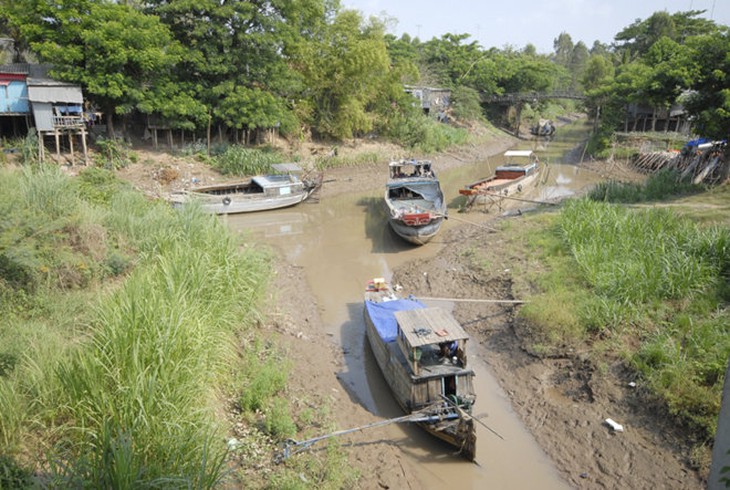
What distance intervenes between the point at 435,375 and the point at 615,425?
132 inches

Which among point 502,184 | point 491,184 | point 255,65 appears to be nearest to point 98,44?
point 255,65

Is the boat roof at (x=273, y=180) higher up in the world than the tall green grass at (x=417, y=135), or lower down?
lower down

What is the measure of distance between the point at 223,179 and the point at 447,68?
3199 cm

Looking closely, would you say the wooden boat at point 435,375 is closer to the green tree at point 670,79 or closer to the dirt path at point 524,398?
the dirt path at point 524,398

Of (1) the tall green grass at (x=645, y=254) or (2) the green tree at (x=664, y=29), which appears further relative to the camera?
(2) the green tree at (x=664, y=29)

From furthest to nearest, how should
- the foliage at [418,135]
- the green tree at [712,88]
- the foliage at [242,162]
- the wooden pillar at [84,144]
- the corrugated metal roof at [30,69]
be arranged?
the foliage at [418,135], the foliage at [242,162], the corrugated metal roof at [30,69], the wooden pillar at [84,144], the green tree at [712,88]

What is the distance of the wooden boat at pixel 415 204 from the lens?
1719 centimetres

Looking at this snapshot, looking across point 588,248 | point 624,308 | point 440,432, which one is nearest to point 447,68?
point 588,248

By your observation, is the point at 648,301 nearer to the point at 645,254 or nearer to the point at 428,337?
the point at 645,254

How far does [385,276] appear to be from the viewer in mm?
15703

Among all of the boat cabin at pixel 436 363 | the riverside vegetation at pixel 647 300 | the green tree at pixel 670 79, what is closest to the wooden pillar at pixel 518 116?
the green tree at pixel 670 79

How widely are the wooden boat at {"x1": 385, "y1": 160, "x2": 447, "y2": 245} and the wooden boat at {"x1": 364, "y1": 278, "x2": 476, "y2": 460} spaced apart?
8029 millimetres

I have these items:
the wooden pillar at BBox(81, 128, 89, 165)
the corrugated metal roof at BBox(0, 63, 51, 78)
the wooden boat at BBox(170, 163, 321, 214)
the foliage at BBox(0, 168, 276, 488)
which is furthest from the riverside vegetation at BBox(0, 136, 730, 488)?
the corrugated metal roof at BBox(0, 63, 51, 78)

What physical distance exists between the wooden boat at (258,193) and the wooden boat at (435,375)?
14220mm
